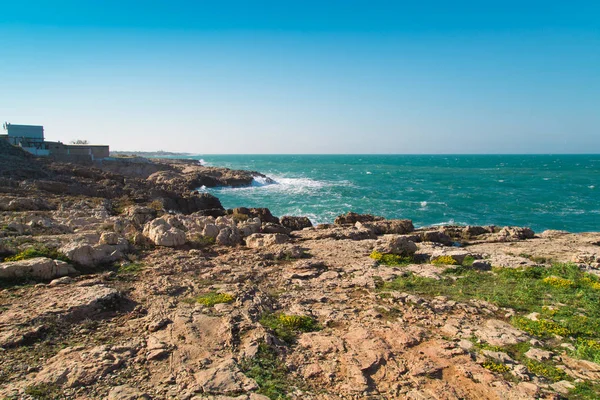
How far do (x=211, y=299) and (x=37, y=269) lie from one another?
5212mm

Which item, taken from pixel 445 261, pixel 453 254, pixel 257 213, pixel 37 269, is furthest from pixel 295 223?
pixel 37 269

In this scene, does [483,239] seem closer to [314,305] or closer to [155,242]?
[314,305]

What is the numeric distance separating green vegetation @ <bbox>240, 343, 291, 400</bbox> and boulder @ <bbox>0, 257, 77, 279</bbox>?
6.97 m

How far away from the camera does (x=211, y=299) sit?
29.1 ft

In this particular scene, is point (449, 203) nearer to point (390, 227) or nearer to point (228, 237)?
point (390, 227)

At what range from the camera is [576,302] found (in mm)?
8992

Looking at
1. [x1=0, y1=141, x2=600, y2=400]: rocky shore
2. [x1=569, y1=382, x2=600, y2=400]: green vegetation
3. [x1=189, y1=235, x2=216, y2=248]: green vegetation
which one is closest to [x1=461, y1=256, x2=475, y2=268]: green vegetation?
[x1=0, y1=141, x2=600, y2=400]: rocky shore

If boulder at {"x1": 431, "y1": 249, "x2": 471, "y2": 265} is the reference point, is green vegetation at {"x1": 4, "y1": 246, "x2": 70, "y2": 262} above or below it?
above

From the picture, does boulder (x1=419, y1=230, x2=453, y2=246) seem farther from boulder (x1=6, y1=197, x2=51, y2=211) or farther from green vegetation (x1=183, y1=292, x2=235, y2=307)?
boulder (x1=6, y1=197, x2=51, y2=211)

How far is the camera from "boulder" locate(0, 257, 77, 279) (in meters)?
9.24

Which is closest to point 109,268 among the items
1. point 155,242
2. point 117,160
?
point 155,242

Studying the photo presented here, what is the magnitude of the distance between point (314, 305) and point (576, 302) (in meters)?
7.00

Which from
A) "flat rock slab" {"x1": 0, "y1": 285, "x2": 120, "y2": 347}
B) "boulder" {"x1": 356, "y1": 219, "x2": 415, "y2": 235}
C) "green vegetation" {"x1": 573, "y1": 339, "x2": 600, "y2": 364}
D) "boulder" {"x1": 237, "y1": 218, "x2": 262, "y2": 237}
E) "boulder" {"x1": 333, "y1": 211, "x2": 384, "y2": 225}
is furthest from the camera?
"boulder" {"x1": 333, "y1": 211, "x2": 384, "y2": 225}

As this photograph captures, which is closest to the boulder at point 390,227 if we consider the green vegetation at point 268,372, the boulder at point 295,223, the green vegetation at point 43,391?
the boulder at point 295,223
